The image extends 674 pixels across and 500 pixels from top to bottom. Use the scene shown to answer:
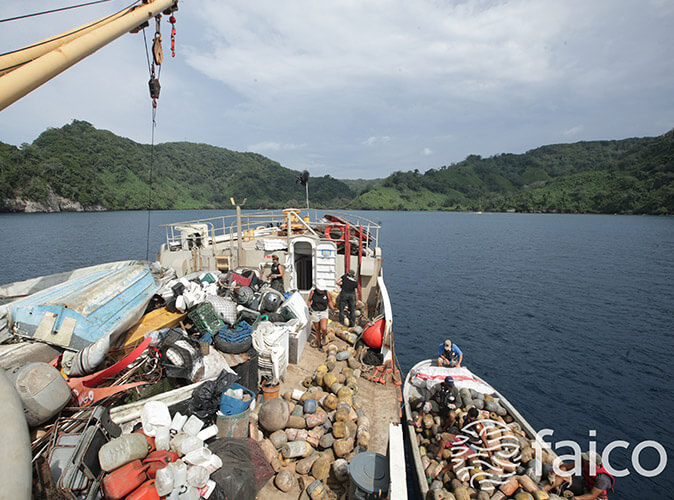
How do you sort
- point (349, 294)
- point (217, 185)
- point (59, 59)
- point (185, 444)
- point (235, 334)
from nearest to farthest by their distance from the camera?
point (185, 444) → point (59, 59) → point (235, 334) → point (349, 294) → point (217, 185)

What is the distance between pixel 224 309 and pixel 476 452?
6872 mm

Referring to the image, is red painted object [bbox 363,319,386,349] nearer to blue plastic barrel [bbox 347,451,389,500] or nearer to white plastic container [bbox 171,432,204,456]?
blue plastic barrel [bbox 347,451,389,500]

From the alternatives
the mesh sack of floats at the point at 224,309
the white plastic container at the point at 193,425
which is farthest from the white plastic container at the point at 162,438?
the mesh sack of floats at the point at 224,309

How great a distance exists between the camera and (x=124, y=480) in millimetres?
4055

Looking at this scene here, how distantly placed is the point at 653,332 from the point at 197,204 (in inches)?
6435

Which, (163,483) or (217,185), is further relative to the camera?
(217,185)

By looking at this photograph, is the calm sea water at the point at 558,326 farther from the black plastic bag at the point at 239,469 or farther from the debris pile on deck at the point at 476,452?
the black plastic bag at the point at 239,469

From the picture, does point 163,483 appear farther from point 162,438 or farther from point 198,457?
point 162,438

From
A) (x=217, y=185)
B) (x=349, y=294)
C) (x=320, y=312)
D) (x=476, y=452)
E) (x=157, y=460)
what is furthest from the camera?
(x=217, y=185)

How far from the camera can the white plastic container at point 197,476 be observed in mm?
4207

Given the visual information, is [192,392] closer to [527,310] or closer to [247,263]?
[247,263]

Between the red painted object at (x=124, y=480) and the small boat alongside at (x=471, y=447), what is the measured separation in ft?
17.1

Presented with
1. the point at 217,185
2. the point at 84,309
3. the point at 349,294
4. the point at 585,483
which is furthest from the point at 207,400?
the point at 217,185

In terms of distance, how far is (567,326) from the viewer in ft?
66.0
